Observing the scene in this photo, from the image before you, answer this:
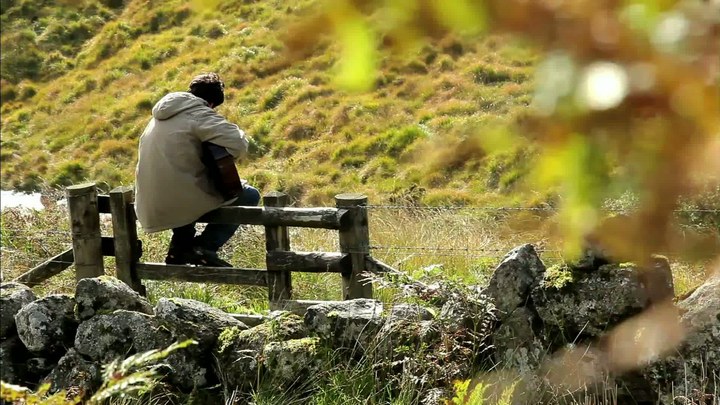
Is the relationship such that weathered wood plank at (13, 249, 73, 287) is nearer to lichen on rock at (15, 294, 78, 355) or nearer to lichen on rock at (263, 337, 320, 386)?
lichen on rock at (15, 294, 78, 355)

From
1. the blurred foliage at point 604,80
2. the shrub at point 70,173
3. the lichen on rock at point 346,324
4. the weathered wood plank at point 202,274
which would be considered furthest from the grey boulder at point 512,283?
the shrub at point 70,173

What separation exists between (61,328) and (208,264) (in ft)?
5.16

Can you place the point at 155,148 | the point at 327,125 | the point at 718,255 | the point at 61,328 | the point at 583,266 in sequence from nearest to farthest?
1. the point at 718,255
2. the point at 583,266
3. the point at 61,328
4. the point at 155,148
5. the point at 327,125

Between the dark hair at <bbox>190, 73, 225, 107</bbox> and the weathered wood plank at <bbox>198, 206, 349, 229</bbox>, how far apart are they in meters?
0.77

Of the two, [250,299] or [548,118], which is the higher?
[548,118]

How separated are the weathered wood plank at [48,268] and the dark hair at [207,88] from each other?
129 cm

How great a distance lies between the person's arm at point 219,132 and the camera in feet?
20.5

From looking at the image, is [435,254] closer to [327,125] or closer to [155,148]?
[155,148]

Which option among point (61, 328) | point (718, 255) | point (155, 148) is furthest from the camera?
point (155, 148)

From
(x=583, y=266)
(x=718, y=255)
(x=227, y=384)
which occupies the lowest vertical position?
(x=227, y=384)

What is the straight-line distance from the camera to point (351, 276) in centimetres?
584

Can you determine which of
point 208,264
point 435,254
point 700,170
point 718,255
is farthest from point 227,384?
point 700,170

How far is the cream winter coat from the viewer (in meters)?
6.27

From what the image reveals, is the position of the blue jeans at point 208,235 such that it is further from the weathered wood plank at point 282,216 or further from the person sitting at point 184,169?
the weathered wood plank at point 282,216
